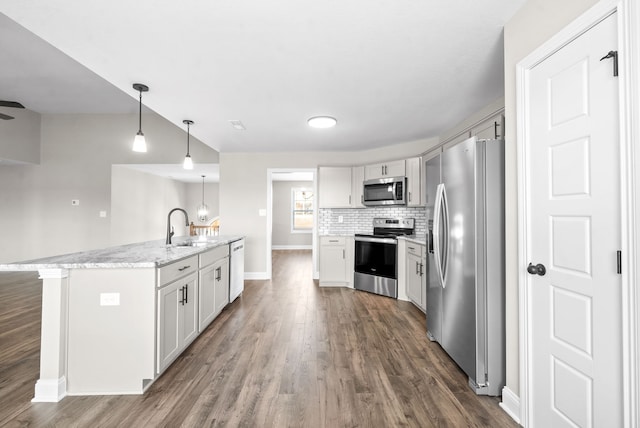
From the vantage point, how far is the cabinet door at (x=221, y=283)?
321 cm

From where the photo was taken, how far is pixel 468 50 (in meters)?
2.07

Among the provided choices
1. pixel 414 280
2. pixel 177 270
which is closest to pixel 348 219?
pixel 414 280

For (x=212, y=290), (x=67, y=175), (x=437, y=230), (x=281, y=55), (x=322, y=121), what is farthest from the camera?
(x=67, y=175)

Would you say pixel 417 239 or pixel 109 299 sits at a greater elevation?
pixel 417 239

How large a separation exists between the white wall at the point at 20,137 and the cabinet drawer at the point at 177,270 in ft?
17.6

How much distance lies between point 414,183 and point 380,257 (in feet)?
3.95

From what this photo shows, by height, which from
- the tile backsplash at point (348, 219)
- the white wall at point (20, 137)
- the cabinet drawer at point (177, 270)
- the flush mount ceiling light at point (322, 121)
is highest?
the white wall at point (20, 137)

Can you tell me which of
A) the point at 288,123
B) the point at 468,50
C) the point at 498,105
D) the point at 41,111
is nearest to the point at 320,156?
the point at 288,123

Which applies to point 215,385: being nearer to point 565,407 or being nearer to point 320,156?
point 565,407

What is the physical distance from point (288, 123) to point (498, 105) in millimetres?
2334

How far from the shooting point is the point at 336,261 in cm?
482

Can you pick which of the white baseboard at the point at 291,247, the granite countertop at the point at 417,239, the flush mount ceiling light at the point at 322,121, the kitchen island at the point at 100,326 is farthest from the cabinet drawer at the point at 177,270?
the white baseboard at the point at 291,247

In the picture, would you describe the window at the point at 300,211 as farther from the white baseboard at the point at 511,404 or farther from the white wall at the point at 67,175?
the white baseboard at the point at 511,404

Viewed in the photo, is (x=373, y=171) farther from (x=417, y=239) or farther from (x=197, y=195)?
(x=197, y=195)
